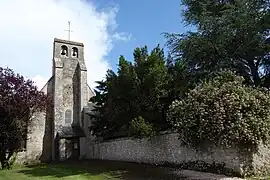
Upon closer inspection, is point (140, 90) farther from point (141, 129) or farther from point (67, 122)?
point (67, 122)

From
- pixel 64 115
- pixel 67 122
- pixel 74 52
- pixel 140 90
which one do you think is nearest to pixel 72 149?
pixel 67 122

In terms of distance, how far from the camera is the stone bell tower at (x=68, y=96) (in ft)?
86.8

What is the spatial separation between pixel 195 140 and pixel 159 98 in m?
5.06

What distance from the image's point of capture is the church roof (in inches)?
1038

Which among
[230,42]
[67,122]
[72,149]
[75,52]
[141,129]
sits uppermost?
[75,52]

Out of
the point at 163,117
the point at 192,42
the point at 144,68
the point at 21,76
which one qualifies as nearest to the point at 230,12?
the point at 192,42

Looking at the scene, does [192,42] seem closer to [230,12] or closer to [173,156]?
[230,12]

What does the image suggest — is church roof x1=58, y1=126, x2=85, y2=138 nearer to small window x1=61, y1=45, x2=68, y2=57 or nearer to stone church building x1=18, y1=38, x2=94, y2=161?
stone church building x1=18, y1=38, x2=94, y2=161

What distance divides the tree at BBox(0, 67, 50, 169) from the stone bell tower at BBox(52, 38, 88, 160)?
5.11 meters

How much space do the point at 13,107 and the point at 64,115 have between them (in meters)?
7.78

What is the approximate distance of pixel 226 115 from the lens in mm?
11461

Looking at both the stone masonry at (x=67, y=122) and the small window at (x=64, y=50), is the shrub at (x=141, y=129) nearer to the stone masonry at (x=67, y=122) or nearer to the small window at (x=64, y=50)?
the stone masonry at (x=67, y=122)

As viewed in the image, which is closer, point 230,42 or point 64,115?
point 230,42

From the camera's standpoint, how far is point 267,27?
631 inches
